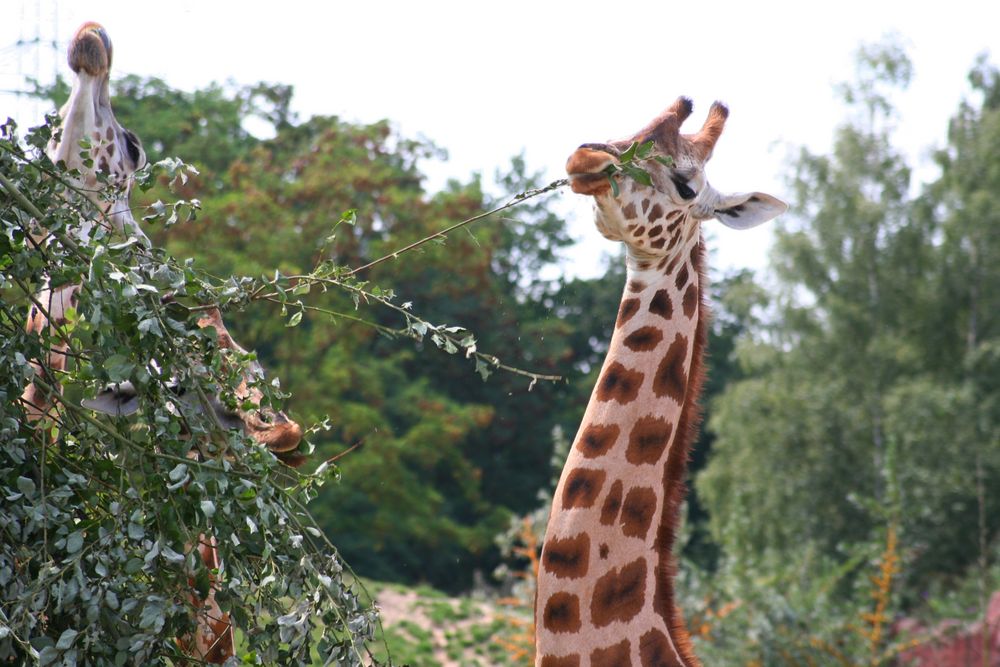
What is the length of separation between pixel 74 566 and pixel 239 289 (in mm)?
645

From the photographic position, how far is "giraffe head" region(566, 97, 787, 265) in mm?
3152

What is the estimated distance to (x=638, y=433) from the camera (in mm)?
3162

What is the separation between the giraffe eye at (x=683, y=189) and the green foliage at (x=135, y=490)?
3.62 ft

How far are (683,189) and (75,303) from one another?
76.9 inches

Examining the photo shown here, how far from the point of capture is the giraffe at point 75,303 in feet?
9.35

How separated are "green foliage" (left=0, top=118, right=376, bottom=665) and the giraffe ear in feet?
4.02

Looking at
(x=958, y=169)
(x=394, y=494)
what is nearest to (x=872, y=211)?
(x=958, y=169)

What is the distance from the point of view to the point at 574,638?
303cm

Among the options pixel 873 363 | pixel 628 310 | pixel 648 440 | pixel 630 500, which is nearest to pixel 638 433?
pixel 648 440

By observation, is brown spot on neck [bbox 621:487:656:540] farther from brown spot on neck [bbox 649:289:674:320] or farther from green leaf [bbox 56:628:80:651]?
green leaf [bbox 56:628:80:651]

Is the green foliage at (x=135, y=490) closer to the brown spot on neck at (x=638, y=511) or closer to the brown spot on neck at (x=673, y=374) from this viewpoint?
the brown spot on neck at (x=638, y=511)

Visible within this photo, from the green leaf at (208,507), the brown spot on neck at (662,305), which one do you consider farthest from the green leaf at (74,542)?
the brown spot on neck at (662,305)

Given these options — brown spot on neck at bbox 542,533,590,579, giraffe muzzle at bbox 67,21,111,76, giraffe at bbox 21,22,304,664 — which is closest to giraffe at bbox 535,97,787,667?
brown spot on neck at bbox 542,533,590,579

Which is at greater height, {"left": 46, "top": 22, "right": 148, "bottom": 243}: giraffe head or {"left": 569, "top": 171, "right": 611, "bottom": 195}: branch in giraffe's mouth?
{"left": 46, "top": 22, "right": 148, "bottom": 243}: giraffe head
